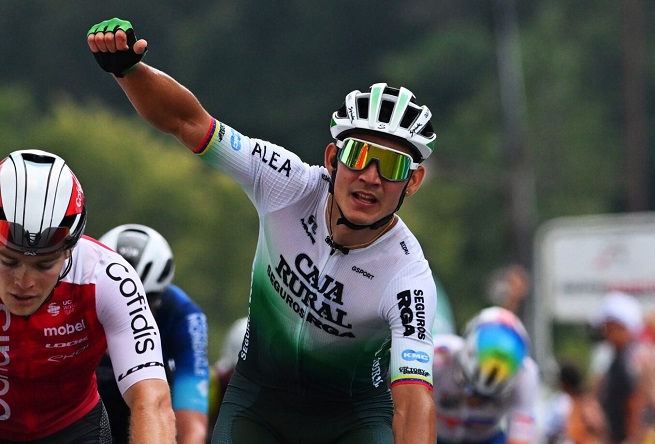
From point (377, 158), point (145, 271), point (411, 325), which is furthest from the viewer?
point (145, 271)

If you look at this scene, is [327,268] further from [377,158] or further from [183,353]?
[183,353]

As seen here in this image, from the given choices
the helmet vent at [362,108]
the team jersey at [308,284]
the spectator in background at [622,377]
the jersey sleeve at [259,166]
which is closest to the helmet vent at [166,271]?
the team jersey at [308,284]

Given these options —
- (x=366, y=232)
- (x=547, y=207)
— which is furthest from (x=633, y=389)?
(x=547, y=207)

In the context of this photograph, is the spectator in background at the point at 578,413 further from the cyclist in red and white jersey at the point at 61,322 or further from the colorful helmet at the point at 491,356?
the cyclist in red and white jersey at the point at 61,322

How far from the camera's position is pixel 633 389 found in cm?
1400

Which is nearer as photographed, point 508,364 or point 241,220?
point 508,364

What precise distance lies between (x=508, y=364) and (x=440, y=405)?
0.68m

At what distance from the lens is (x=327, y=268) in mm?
6246

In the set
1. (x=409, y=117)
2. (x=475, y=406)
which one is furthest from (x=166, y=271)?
(x=475, y=406)

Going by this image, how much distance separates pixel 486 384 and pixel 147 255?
2800mm

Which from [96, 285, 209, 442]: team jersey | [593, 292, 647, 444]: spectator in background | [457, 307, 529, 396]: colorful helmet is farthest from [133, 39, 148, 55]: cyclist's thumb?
[593, 292, 647, 444]: spectator in background

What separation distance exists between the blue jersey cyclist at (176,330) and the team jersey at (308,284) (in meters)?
1.27

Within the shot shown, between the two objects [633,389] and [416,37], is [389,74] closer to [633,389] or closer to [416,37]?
[416,37]

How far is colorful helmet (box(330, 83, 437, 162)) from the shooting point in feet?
19.8
